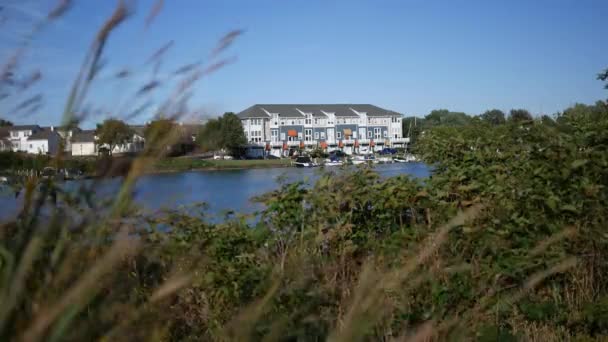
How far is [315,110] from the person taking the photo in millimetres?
85875

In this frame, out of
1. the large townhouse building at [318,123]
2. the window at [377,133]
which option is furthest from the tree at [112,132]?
the window at [377,133]

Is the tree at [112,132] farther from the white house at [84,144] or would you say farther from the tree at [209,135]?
the tree at [209,135]

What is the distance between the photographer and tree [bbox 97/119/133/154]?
152 cm

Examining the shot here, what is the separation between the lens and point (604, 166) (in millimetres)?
4395

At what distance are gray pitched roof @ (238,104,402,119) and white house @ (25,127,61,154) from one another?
77.2 m

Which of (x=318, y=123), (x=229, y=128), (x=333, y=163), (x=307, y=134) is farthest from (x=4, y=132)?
(x=318, y=123)

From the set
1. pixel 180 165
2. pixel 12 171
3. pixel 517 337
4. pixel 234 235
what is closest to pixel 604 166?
pixel 517 337

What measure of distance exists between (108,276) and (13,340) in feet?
1.28

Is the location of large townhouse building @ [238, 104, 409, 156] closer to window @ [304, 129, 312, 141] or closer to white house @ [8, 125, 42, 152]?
window @ [304, 129, 312, 141]

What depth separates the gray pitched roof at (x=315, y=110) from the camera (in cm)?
8181

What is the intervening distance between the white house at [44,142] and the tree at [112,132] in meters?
0.11

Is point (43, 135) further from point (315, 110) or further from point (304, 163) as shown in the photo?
point (315, 110)

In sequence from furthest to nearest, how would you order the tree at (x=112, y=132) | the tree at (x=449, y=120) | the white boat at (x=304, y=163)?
the tree at (x=449, y=120), the white boat at (x=304, y=163), the tree at (x=112, y=132)

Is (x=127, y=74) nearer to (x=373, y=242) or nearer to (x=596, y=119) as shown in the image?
(x=373, y=242)
